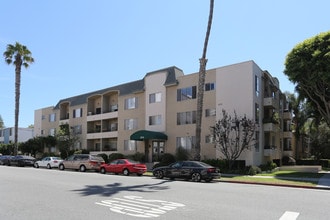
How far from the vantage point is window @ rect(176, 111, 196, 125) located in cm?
3481

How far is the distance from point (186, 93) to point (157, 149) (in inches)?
288

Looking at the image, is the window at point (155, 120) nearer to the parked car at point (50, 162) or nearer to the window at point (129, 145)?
the window at point (129, 145)

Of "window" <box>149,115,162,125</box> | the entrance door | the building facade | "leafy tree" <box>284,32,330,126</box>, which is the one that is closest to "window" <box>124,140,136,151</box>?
the building facade

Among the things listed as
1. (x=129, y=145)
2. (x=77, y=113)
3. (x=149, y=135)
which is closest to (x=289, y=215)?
(x=149, y=135)

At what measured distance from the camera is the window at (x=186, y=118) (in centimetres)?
3481

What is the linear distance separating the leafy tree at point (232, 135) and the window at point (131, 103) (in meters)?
13.1

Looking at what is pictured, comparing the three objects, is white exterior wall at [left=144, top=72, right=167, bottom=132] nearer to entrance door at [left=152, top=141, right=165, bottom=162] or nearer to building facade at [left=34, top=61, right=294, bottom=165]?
building facade at [left=34, top=61, right=294, bottom=165]

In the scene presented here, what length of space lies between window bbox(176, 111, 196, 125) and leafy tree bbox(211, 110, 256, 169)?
11.3ft

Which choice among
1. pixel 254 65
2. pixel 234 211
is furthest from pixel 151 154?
pixel 234 211

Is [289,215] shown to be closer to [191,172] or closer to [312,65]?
→ [191,172]

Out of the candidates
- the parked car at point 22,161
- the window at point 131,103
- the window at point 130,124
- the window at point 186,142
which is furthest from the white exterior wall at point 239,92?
the parked car at point 22,161

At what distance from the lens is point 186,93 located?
118 ft

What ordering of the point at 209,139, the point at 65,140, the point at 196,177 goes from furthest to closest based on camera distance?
the point at 65,140
the point at 209,139
the point at 196,177

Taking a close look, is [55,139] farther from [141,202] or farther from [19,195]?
[141,202]
